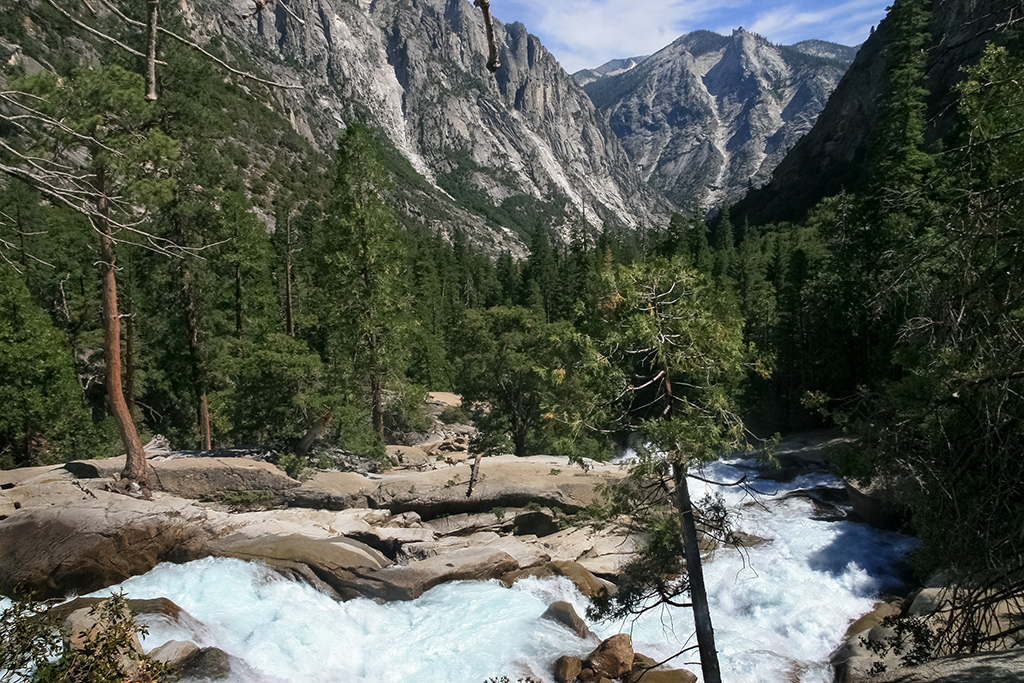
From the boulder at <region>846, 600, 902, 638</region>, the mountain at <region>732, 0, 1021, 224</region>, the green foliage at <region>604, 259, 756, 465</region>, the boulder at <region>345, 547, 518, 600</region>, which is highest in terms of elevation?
the mountain at <region>732, 0, 1021, 224</region>

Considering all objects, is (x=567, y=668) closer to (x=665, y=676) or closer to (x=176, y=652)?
(x=665, y=676)

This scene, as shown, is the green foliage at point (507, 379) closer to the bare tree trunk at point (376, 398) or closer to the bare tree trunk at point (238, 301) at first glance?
the bare tree trunk at point (376, 398)

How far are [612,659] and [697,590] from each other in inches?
161

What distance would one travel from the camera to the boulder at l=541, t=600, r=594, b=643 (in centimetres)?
1302

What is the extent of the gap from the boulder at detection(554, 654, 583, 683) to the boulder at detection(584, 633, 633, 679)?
7.2 inches

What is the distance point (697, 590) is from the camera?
8320 millimetres

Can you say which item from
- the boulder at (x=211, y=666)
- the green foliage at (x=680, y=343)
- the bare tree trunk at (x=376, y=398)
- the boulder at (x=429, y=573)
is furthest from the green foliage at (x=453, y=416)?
the green foliage at (x=680, y=343)

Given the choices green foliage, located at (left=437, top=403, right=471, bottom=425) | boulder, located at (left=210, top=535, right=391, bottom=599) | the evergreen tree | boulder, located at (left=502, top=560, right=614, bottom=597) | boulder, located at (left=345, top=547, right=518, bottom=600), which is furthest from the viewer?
green foliage, located at (left=437, top=403, right=471, bottom=425)

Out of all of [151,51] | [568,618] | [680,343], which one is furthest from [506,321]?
[151,51]

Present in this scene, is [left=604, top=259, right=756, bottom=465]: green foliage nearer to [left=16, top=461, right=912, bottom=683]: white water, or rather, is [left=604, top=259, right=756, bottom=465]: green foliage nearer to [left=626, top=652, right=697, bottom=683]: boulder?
[left=16, top=461, right=912, bottom=683]: white water

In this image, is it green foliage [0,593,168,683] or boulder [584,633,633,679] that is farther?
boulder [584,633,633,679]

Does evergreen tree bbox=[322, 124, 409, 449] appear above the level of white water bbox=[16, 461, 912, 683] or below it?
above

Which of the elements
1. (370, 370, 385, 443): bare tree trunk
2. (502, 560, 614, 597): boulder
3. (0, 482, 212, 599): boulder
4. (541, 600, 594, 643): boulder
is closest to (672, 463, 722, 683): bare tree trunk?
(541, 600, 594, 643): boulder

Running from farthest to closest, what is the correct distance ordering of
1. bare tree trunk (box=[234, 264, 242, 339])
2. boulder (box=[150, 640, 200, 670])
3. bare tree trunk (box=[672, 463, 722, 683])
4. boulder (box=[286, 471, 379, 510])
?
bare tree trunk (box=[234, 264, 242, 339]) → boulder (box=[286, 471, 379, 510]) → boulder (box=[150, 640, 200, 670]) → bare tree trunk (box=[672, 463, 722, 683])
